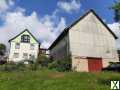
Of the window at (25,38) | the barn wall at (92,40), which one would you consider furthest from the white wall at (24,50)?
the barn wall at (92,40)

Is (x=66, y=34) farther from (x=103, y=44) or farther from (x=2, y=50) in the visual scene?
(x=2, y=50)

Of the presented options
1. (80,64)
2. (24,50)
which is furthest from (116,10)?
(24,50)

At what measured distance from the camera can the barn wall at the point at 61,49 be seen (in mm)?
52362

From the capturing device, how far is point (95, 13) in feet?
176

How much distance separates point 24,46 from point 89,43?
115 ft

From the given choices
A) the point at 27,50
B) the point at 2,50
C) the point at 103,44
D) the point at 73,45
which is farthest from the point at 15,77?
the point at 2,50

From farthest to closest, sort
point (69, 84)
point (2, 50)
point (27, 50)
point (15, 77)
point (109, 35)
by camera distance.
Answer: point (2, 50) → point (27, 50) → point (109, 35) → point (15, 77) → point (69, 84)

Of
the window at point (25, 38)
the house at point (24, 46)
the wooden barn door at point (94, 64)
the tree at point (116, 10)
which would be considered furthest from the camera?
the window at point (25, 38)

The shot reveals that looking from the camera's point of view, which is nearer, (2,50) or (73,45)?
(73,45)

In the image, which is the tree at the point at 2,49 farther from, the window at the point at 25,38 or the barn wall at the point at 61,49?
the barn wall at the point at 61,49

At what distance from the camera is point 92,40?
2058 inches

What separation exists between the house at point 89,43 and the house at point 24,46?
28985 mm

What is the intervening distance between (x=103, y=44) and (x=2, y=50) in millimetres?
44525

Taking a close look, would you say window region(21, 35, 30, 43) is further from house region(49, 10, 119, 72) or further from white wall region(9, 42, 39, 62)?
house region(49, 10, 119, 72)
